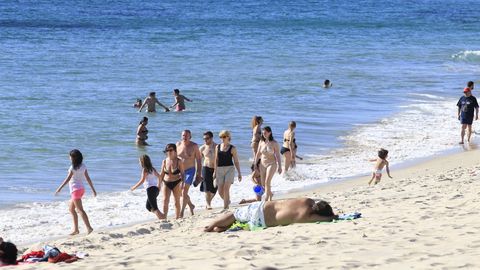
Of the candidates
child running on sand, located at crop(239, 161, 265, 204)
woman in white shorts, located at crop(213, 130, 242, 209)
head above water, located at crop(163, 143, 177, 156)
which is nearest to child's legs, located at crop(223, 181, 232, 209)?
woman in white shorts, located at crop(213, 130, 242, 209)

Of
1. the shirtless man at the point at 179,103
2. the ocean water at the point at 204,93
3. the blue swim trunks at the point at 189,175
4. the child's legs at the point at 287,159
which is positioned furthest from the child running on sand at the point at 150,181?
the shirtless man at the point at 179,103

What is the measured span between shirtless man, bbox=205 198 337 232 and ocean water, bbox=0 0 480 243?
3157mm

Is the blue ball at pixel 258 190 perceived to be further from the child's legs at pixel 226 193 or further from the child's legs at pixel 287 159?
the child's legs at pixel 287 159

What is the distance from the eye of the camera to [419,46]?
4950 cm

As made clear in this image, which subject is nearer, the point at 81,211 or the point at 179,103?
the point at 81,211

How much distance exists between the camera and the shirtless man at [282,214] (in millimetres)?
10211

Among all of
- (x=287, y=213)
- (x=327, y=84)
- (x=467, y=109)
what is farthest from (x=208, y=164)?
(x=327, y=84)

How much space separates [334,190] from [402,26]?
52.2 metres

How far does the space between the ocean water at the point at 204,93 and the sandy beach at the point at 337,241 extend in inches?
83.1

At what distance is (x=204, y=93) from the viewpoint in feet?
97.3

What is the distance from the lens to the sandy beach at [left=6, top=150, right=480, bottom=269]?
8195 mm

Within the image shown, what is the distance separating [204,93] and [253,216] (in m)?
19.6

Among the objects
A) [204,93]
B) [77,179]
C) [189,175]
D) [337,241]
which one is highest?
[204,93]

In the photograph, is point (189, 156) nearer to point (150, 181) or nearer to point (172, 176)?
point (172, 176)
